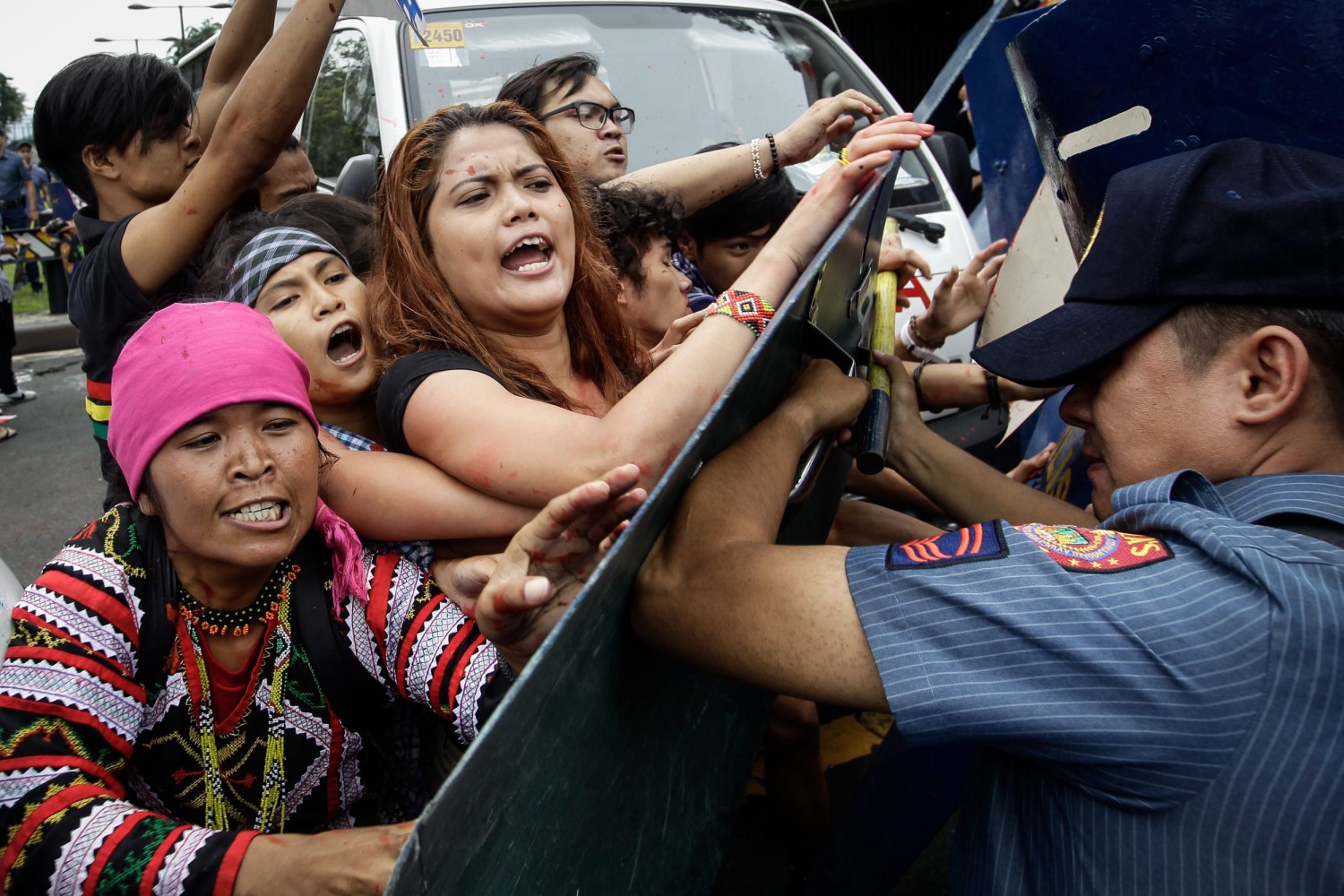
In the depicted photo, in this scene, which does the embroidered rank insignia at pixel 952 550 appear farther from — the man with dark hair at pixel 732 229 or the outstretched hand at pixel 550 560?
the man with dark hair at pixel 732 229

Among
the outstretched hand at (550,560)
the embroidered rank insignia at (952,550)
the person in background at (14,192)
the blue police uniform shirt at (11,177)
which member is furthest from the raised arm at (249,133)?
the blue police uniform shirt at (11,177)

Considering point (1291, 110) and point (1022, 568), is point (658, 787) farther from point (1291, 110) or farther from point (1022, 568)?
point (1291, 110)

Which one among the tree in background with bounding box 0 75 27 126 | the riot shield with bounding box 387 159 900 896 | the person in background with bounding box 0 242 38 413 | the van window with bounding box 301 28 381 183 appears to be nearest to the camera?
the riot shield with bounding box 387 159 900 896

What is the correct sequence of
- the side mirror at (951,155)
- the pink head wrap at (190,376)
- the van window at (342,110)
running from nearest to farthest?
the pink head wrap at (190,376) → the van window at (342,110) → the side mirror at (951,155)

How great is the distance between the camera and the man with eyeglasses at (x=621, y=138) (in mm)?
2256

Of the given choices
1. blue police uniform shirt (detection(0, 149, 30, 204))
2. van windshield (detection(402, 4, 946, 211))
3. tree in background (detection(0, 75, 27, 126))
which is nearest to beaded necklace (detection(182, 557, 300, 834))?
van windshield (detection(402, 4, 946, 211))

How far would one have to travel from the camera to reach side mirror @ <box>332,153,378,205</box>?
3080mm

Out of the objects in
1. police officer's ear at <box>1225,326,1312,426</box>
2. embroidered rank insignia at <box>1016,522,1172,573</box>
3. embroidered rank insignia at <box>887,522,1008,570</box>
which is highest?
police officer's ear at <box>1225,326,1312,426</box>

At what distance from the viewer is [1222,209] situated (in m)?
1.08

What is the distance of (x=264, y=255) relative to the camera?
1738mm

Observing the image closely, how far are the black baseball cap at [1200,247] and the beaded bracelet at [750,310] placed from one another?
0.35m

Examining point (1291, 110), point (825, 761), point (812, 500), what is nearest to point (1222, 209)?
point (1291, 110)

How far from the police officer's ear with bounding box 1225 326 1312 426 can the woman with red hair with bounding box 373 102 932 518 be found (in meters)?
0.56

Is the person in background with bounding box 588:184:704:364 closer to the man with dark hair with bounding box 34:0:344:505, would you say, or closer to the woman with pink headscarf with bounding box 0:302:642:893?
the man with dark hair with bounding box 34:0:344:505
